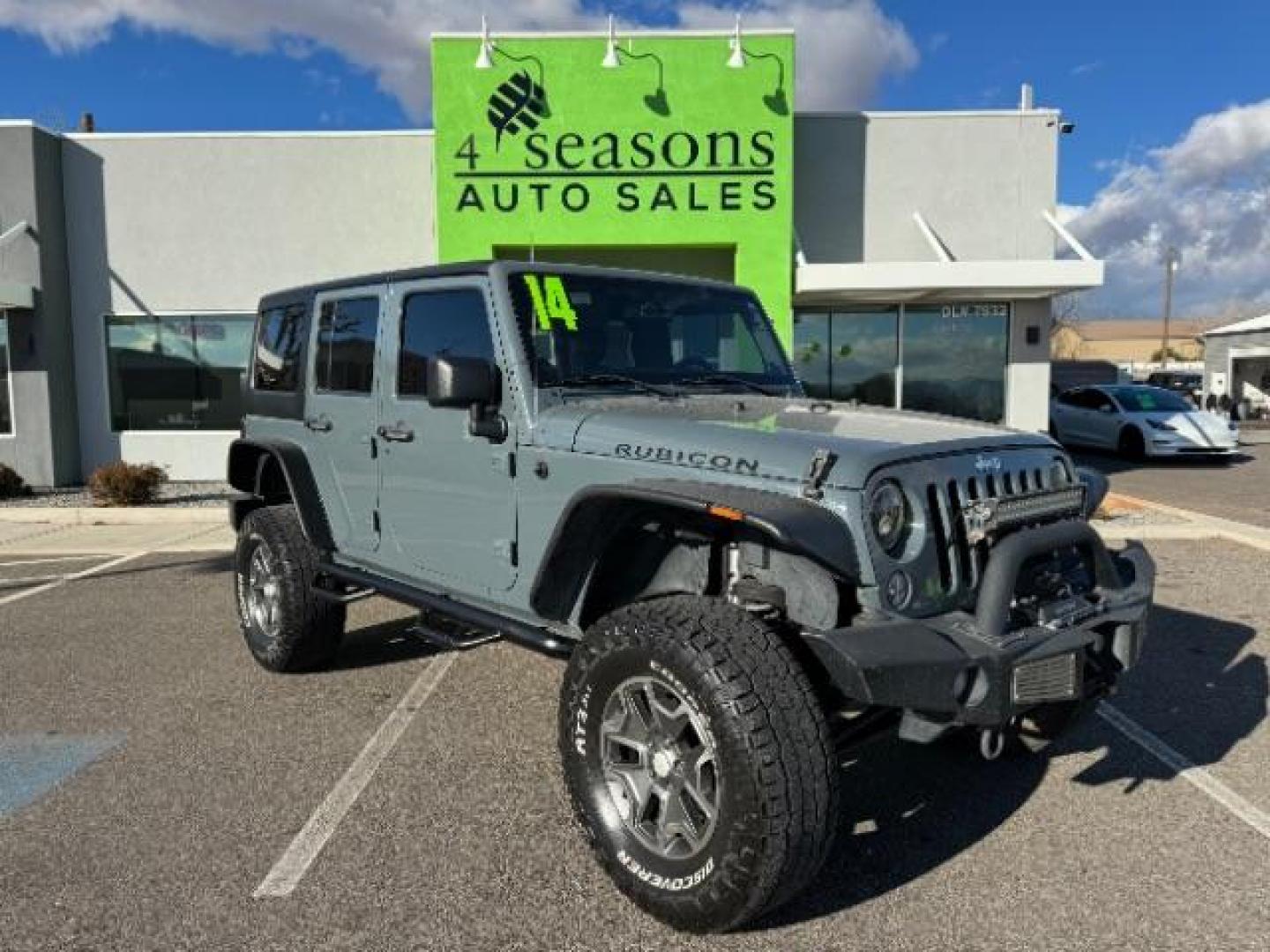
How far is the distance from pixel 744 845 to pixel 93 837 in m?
2.40

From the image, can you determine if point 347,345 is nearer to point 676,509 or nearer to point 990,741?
point 676,509

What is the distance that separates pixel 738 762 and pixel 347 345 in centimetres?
307

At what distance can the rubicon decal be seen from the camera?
298cm

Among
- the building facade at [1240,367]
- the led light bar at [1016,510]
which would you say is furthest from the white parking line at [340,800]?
the building facade at [1240,367]

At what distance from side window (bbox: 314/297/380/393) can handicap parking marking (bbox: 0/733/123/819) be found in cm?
193

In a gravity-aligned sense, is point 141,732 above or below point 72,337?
below

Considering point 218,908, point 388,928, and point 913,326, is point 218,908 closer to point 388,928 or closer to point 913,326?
point 388,928

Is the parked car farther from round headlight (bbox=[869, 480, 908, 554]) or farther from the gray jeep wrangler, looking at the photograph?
round headlight (bbox=[869, 480, 908, 554])

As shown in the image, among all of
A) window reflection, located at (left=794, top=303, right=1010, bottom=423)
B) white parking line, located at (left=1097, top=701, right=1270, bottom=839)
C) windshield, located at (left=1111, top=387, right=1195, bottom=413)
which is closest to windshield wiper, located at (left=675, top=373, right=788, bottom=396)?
white parking line, located at (left=1097, top=701, right=1270, bottom=839)

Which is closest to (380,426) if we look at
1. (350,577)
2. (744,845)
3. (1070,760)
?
(350,577)

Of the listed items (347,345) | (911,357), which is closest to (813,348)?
(911,357)

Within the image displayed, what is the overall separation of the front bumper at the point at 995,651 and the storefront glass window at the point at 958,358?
12.1m

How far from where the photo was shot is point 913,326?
15.0 meters

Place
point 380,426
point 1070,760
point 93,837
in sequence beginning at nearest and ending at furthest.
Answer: point 93,837 → point 1070,760 → point 380,426
